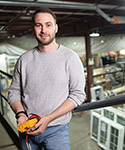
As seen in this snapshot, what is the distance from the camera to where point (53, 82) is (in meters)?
0.98

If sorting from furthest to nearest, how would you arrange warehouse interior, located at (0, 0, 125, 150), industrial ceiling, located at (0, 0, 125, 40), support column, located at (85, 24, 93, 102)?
support column, located at (85, 24, 93, 102), industrial ceiling, located at (0, 0, 125, 40), warehouse interior, located at (0, 0, 125, 150)

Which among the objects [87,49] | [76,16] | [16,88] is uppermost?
[76,16]

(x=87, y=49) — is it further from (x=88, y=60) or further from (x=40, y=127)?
(x=40, y=127)

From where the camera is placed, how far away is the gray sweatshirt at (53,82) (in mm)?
973

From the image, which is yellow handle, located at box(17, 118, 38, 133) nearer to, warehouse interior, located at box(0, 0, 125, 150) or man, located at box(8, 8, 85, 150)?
man, located at box(8, 8, 85, 150)

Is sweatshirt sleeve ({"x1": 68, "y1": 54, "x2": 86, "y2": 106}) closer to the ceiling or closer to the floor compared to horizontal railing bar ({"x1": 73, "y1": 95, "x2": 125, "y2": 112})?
closer to the ceiling

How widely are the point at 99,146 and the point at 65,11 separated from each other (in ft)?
13.3

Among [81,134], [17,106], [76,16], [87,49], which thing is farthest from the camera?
[87,49]

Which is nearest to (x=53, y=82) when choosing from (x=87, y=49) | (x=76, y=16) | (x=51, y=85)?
(x=51, y=85)

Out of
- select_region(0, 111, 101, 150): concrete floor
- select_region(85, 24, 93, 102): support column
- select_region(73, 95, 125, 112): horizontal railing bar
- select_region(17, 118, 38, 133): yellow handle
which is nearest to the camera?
select_region(17, 118, 38, 133): yellow handle

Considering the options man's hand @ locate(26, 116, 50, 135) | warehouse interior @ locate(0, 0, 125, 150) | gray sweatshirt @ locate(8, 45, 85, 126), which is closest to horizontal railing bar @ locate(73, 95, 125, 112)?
gray sweatshirt @ locate(8, 45, 85, 126)

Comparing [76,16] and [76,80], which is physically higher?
[76,16]

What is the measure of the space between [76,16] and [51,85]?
512 cm

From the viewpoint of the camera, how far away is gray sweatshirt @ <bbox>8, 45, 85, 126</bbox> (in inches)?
38.3
